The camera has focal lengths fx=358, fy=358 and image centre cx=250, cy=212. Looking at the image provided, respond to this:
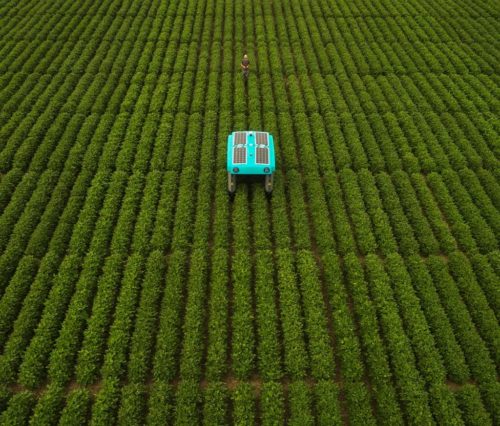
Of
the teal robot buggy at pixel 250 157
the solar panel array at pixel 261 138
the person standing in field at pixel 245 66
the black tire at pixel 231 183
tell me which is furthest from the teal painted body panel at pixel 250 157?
the person standing in field at pixel 245 66

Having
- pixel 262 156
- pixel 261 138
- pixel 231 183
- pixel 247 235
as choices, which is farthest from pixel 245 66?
pixel 247 235

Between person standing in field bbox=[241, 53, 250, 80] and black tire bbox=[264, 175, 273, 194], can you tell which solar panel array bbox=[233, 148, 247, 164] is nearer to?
black tire bbox=[264, 175, 273, 194]

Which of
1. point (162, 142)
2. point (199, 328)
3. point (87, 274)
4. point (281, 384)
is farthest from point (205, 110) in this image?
point (281, 384)

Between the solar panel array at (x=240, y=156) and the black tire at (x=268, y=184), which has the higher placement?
the solar panel array at (x=240, y=156)

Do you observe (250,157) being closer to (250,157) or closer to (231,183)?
(250,157)

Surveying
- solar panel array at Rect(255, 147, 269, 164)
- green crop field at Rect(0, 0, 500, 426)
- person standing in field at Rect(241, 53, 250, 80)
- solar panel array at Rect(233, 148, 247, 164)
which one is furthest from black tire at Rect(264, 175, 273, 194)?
person standing in field at Rect(241, 53, 250, 80)

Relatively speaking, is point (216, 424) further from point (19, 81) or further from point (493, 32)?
point (493, 32)

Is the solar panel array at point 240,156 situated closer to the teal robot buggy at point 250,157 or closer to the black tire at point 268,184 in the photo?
the teal robot buggy at point 250,157
